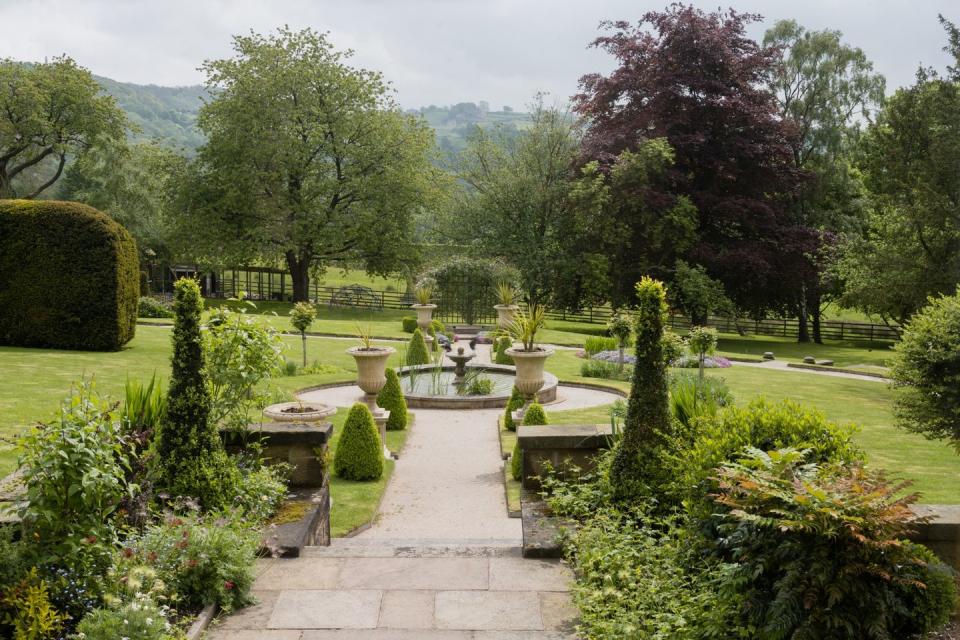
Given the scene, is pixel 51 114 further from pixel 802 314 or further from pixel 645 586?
pixel 645 586

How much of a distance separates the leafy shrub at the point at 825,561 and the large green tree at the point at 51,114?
37.8 metres

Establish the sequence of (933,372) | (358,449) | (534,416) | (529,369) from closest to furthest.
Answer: (358,449), (534,416), (933,372), (529,369)

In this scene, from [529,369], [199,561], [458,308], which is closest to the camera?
[199,561]

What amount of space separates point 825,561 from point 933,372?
27.0ft

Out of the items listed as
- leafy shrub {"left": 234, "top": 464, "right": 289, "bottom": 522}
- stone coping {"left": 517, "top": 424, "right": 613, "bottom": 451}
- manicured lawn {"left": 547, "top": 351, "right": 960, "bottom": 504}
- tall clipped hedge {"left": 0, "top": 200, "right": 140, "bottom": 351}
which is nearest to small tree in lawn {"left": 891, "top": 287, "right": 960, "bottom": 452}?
manicured lawn {"left": 547, "top": 351, "right": 960, "bottom": 504}

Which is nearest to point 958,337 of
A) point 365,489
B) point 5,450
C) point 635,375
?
point 635,375

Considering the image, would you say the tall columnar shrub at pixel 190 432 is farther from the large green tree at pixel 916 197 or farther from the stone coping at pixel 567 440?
the large green tree at pixel 916 197

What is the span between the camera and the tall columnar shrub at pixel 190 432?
561 centimetres

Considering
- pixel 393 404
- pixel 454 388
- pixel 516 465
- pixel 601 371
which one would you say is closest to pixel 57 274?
pixel 393 404

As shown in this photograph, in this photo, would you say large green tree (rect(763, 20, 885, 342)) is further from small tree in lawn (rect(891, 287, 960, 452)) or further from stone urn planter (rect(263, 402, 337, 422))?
stone urn planter (rect(263, 402, 337, 422))

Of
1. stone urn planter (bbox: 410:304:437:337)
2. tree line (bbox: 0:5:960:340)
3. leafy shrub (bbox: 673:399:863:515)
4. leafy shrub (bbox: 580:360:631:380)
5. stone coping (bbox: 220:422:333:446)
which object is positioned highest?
tree line (bbox: 0:5:960:340)

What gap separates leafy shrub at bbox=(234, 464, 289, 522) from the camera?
5926 millimetres

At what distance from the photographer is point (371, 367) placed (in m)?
11.8

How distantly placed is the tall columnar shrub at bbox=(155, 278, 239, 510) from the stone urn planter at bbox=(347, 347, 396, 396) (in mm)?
5811
